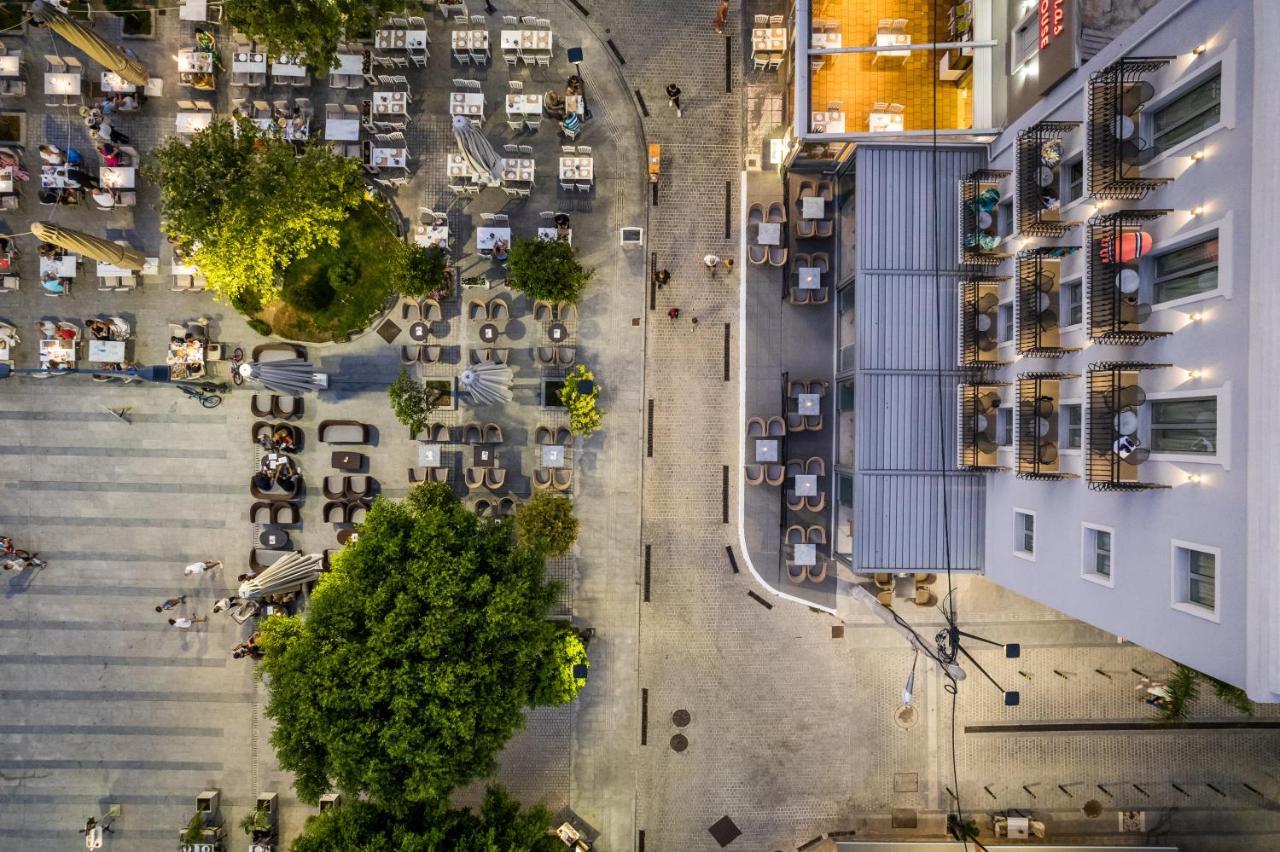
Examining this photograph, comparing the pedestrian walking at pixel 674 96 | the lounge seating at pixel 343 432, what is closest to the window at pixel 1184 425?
the pedestrian walking at pixel 674 96

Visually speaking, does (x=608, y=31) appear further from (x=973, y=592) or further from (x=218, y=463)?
(x=973, y=592)

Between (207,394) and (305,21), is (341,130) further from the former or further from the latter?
(207,394)

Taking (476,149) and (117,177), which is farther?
(117,177)

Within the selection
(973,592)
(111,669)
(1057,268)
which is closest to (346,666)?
(111,669)

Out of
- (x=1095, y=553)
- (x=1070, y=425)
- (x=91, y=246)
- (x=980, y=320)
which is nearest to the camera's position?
(x=1095, y=553)

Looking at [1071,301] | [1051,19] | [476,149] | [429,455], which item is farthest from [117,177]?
[1071,301]

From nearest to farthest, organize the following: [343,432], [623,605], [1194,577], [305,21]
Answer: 1. [1194,577]
2. [305,21]
3. [343,432]
4. [623,605]

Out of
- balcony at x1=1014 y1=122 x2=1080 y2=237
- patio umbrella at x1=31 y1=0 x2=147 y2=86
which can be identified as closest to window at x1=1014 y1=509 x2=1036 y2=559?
balcony at x1=1014 y1=122 x2=1080 y2=237

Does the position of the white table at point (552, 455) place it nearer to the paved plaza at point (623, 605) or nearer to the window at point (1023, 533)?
the paved plaza at point (623, 605)
